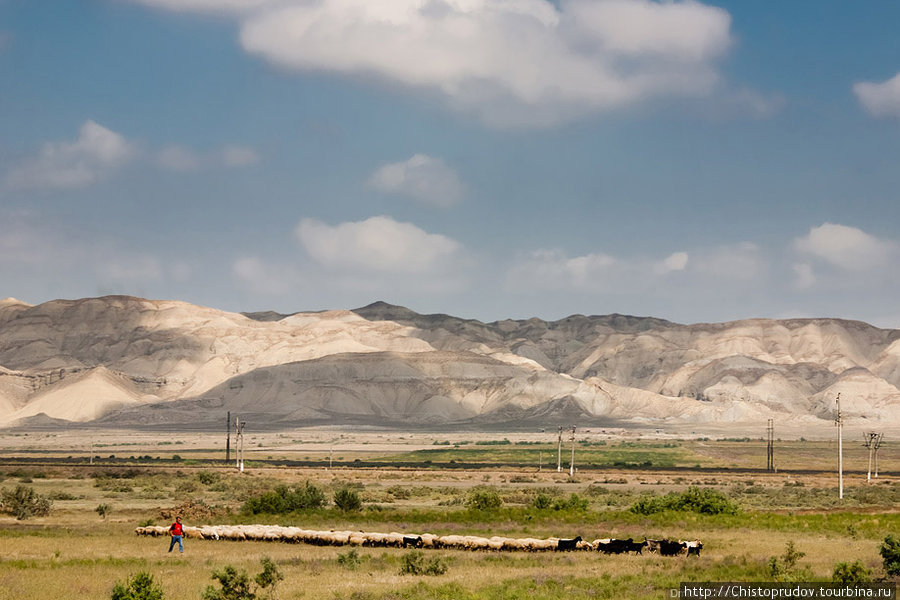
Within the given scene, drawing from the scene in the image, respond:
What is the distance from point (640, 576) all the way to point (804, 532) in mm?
15146

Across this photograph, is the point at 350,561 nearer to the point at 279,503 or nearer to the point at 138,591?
the point at 138,591

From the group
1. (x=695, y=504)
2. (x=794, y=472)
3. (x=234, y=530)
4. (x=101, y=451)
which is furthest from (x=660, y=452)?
(x=234, y=530)

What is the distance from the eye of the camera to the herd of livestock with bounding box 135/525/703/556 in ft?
108

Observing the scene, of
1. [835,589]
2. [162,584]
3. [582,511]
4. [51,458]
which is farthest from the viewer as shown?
[51,458]

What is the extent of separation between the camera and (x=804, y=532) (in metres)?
40.1

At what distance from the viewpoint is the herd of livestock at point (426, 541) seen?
108 feet

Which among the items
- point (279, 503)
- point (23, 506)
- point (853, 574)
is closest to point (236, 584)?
point (853, 574)

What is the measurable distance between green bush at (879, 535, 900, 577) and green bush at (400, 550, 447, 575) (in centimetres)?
1147

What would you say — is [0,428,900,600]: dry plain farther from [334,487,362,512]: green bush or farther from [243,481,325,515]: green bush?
[243,481,325,515]: green bush

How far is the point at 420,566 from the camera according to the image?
29.6 meters

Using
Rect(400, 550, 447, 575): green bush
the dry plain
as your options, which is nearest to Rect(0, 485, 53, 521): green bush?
the dry plain

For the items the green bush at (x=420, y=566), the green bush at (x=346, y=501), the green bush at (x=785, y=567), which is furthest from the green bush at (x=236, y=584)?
the green bush at (x=346, y=501)

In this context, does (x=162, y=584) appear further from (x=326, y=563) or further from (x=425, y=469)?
(x=425, y=469)

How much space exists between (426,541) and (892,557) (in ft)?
49.0
